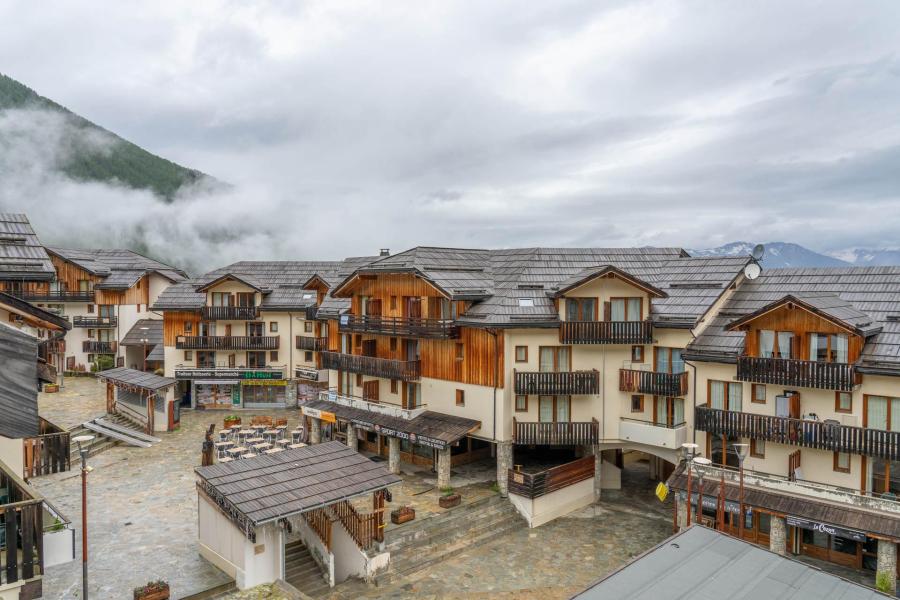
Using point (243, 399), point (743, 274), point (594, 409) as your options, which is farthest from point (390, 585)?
point (243, 399)

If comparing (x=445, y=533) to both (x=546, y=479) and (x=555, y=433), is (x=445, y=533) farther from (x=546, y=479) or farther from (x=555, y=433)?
(x=555, y=433)

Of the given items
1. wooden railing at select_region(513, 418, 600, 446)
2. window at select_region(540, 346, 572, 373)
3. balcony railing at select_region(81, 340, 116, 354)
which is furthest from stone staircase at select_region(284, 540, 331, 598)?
balcony railing at select_region(81, 340, 116, 354)

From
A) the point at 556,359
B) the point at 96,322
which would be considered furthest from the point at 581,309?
the point at 96,322

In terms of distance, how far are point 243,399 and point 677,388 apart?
3678 cm

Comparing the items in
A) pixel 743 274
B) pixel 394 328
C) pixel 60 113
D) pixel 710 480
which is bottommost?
pixel 710 480

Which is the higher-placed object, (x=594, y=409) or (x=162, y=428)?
(x=594, y=409)

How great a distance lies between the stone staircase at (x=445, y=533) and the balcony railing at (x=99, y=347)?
43.8 metres

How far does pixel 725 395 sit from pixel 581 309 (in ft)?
26.6

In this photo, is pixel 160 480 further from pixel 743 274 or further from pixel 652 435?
pixel 743 274

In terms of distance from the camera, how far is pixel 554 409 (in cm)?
3158

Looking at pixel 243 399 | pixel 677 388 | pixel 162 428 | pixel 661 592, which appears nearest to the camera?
pixel 661 592

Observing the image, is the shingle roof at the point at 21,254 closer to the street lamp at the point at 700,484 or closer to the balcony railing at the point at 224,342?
the street lamp at the point at 700,484

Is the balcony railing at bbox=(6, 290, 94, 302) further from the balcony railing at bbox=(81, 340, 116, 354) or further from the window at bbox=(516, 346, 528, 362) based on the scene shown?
the window at bbox=(516, 346, 528, 362)

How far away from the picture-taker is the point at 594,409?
3175 cm
